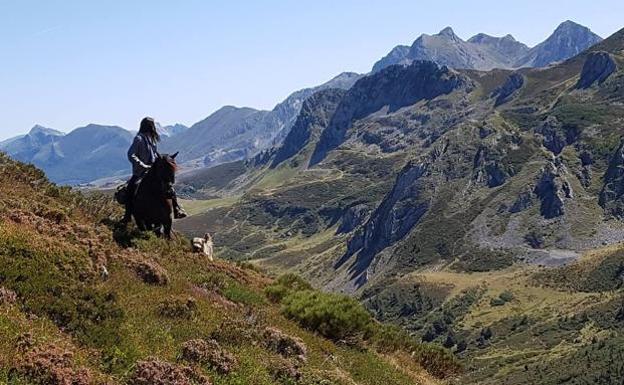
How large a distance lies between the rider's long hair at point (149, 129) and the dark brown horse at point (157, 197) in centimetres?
134

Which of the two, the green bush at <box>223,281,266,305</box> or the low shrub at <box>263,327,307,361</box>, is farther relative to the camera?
the green bush at <box>223,281,266,305</box>

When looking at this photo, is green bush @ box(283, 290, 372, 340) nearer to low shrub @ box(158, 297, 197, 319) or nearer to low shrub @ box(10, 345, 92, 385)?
low shrub @ box(158, 297, 197, 319)

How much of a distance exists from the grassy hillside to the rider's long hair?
10.9ft

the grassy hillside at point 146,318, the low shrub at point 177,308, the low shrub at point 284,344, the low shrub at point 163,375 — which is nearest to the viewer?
the low shrub at point 163,375

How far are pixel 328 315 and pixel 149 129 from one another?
9007 millimetres

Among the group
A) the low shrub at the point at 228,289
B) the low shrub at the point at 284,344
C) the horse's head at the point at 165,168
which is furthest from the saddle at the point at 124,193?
the low shrub at the point at 284,344

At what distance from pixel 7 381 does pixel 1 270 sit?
3976 millimetres

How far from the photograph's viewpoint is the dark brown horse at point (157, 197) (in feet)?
66.9

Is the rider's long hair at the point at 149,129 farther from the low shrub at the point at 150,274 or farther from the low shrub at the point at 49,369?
the low shrub at the point at 49,369

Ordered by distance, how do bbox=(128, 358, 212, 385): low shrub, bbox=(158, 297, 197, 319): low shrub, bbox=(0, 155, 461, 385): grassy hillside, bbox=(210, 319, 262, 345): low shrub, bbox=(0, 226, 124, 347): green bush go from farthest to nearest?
bbox=(158, 297, 197, 319): low shrub, bbox=(210, 319, 262, 345): low shrub, bbox=(0, 226, 124, 347): green bush, bbox=(0, 155, 461, 385): grassy hillside, bbox=(128, 358, 212, 385): low shrub

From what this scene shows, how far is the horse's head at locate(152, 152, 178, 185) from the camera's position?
20250mm

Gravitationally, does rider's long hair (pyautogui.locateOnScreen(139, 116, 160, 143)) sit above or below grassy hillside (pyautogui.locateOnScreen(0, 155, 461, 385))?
above

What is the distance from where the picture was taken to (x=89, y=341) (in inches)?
455

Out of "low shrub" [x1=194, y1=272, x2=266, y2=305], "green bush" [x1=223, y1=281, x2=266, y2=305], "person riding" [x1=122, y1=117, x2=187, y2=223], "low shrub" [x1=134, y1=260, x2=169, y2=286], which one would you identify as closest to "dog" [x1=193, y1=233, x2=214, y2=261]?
"person riding" [x1=122, y1=117, x2=187, y2=223]
